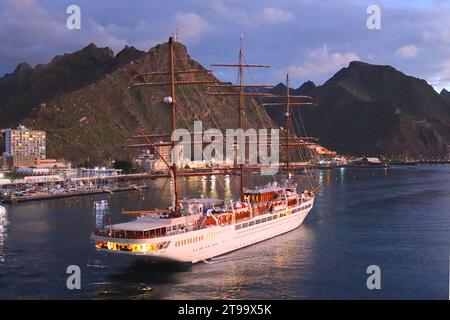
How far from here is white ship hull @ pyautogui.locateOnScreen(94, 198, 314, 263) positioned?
3597 centimetres

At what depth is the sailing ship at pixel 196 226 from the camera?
35.6m

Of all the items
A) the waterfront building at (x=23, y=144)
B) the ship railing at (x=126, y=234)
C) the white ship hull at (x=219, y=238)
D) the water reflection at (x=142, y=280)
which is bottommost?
the water reflection at (x=142, y=280)

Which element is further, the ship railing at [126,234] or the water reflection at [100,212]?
the water reflection at [100,212]

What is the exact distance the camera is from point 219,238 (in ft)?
136

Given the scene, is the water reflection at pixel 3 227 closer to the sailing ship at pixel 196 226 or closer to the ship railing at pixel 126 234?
the sailing ship at pixel 196 226

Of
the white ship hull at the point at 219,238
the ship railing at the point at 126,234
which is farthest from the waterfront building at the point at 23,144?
the ship railing at the point at 126,234

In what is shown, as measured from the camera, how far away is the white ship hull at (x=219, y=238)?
35969 mm

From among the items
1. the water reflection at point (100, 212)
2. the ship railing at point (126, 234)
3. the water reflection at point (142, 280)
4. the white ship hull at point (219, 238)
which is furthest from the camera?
the water reflection at point (100, 212)

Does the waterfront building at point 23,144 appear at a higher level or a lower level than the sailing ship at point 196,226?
higher

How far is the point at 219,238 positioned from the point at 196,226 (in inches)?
101

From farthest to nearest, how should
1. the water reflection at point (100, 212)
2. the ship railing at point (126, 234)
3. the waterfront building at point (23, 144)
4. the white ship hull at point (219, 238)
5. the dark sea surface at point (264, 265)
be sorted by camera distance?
the waterfront building at point (23, 144), the water reflection at point (100, 212), the white ship hull at point (219, 238), the ship railing at point (126, 234), the dark sea surface at point (264, 265)

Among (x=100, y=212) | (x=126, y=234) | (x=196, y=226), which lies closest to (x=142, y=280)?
(x=126, y=234)
